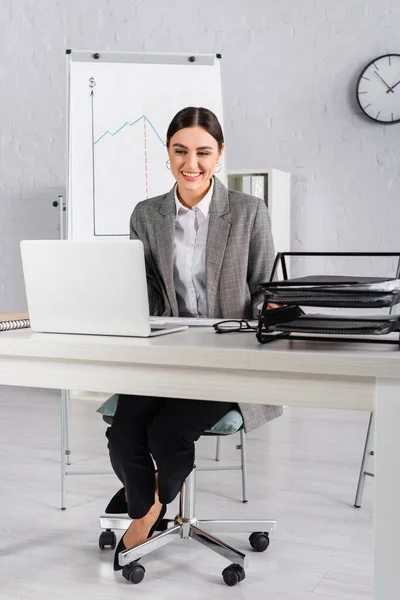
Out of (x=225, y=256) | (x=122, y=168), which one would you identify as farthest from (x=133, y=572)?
(x=122, y=168)

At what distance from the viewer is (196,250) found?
7.57 ft

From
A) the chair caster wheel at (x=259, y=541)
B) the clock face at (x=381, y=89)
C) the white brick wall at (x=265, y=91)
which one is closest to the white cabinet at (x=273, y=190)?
the white brick wall at (x=265, y=91)

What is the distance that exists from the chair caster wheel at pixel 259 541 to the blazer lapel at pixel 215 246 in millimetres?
628

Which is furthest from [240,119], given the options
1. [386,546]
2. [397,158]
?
[386,546]

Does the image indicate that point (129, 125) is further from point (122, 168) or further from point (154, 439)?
point (154, 439)

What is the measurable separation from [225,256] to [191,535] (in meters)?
0.75

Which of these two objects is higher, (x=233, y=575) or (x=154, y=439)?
(x=154, y=439)

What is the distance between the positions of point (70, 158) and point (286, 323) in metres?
1.88

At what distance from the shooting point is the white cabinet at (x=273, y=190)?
14.3 ft

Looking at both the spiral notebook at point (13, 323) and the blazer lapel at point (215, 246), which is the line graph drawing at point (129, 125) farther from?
the spiral notebook at point (13, 323)

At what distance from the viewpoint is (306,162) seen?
4.65m

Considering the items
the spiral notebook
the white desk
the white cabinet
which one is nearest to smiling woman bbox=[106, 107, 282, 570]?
the spiral notebook

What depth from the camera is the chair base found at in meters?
2.06

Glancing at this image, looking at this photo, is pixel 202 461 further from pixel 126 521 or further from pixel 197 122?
pixel 197 122
